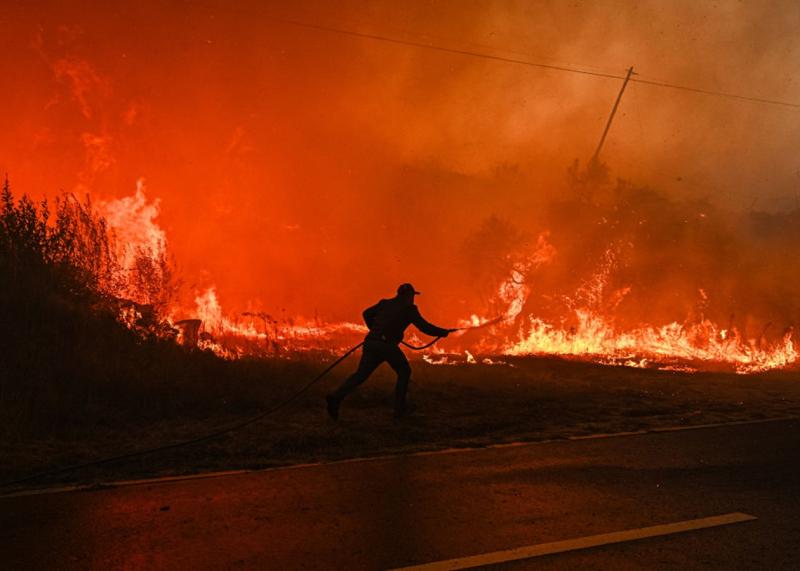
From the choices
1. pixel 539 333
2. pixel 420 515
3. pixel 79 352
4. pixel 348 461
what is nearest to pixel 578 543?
pixel 420 515

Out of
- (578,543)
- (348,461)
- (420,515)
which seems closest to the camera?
(578,543)

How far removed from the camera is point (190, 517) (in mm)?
4578

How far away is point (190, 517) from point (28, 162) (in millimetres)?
22377

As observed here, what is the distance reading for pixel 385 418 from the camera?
8383 millimetres

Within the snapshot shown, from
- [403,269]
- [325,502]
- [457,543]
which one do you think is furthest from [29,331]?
[403,269]

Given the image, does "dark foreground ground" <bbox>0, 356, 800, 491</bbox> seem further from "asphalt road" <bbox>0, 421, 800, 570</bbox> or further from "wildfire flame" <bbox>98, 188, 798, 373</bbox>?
"wildfire flame" <bbox>98, 188, 798, 373</bbox>

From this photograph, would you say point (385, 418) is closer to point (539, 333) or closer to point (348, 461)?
point (348, 461)

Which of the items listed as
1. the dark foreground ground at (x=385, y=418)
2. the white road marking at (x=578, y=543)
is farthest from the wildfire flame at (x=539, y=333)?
the white road marking at (x=578, y=543)

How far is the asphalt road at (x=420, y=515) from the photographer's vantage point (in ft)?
12.7

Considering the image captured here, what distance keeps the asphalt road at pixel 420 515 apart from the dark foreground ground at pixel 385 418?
2.63ft

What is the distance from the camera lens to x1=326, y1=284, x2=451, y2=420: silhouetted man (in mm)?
8102

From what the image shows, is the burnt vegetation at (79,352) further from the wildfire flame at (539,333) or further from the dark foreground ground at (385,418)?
the wildfire flame at (539,333)

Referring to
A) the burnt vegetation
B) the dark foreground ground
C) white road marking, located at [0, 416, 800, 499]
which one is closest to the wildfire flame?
the burnt vegetation

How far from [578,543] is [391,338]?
4.43 metres
